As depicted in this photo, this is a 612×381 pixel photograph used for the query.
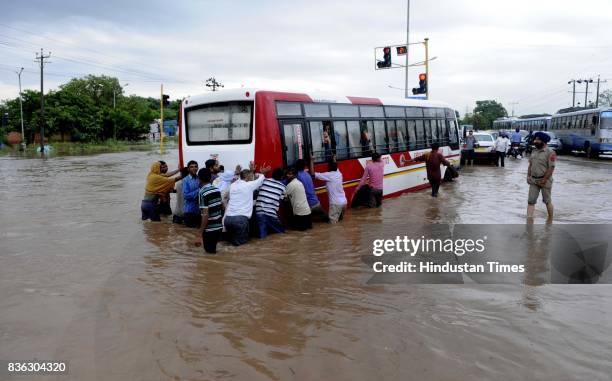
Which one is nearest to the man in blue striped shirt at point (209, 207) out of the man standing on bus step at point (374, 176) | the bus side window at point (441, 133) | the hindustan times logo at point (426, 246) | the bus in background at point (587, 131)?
the hindustan times logo at point (426, 246)

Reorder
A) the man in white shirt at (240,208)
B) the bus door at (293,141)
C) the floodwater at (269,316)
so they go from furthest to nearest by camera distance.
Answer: the bus door at (293,141)
the man in white shirt at (240,208)
the floodwater at (269,316)

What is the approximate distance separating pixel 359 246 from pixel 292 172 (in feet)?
6.12

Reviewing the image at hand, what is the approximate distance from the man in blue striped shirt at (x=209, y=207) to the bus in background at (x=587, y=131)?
25.3m

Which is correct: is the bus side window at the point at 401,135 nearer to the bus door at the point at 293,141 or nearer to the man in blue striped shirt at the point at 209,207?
the bus door at the point at 293,141

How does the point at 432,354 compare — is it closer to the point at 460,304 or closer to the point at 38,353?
the point at 460,304

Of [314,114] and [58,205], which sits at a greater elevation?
[314,114]

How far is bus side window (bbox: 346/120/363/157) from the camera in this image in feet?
38.8

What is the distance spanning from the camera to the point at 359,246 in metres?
8.51

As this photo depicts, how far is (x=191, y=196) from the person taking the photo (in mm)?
9352

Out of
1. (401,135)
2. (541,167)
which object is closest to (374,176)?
(401,135)

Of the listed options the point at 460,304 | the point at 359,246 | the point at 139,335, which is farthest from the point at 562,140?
the point at 139,335

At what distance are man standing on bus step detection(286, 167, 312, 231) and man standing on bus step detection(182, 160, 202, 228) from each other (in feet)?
5.41

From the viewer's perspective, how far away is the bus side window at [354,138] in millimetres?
11828

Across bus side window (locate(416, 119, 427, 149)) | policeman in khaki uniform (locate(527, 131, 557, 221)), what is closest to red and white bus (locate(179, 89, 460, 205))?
bus side window (locate(416, 119, 427, 149))
